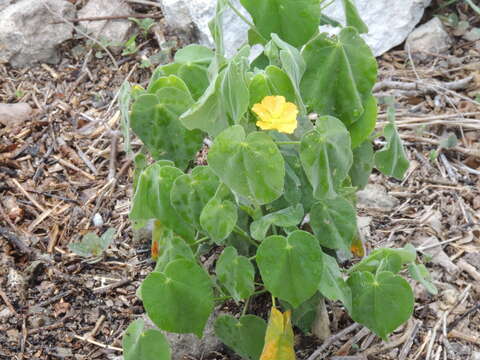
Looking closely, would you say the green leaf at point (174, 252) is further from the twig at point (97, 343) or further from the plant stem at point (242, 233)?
the twig at point (97, 343)

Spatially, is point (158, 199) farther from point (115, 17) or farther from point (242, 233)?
point (115, 17)

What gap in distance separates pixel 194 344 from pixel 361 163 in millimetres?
627

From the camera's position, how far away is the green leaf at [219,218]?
138cm

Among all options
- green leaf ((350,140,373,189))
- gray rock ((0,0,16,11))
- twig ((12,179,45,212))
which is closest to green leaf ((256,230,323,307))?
green leaf ((350,140,373,189))

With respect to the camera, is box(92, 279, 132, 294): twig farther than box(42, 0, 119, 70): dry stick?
No

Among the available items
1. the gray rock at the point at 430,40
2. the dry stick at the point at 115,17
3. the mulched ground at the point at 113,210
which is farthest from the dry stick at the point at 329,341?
the dry stick at the point at 115,17

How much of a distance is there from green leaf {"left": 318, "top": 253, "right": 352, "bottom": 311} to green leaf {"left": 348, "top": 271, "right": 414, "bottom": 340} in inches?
1.3

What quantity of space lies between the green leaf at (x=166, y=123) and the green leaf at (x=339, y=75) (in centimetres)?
28

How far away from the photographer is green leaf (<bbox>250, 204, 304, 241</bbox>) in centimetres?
140

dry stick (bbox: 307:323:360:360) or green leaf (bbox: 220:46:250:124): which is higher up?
green leaf (bbox: 220:46:250:124)

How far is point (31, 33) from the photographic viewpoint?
2773mm

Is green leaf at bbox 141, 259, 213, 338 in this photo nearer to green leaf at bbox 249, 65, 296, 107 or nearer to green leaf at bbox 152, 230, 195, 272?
green leaf at bbox 152, 230, 195, 272

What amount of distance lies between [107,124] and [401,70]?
1.13m

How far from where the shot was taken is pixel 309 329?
69.9 inches
